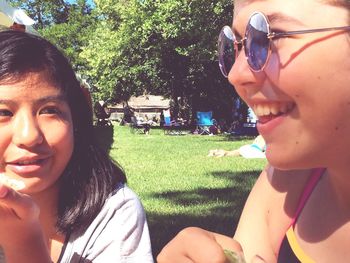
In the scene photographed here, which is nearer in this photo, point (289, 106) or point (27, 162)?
point (289, 106)

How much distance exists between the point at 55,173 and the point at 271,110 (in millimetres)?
1031

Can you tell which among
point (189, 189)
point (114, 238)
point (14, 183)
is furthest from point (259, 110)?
point (189, 189)

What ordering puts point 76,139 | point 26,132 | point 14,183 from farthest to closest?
point 76,139 → point 26,132 → point 14,183

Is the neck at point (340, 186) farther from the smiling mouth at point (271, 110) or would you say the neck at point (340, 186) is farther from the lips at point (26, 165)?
the lips at point (26, 165)

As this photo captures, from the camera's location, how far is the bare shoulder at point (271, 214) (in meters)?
1.46

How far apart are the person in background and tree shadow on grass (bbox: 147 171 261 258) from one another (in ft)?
5.77

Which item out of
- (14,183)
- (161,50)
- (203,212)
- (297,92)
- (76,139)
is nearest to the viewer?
(297,92)

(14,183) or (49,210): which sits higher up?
(14,183)

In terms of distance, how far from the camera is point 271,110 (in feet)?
3.61

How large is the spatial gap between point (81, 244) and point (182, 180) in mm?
5679

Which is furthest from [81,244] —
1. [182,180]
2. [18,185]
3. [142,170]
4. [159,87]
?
[159,87]

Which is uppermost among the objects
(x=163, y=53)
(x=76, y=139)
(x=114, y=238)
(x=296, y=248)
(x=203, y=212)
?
(x=76, y=139)

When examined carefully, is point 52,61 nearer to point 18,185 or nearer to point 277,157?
point 18,185

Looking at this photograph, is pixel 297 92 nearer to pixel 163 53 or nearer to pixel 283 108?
pixel 283 108
